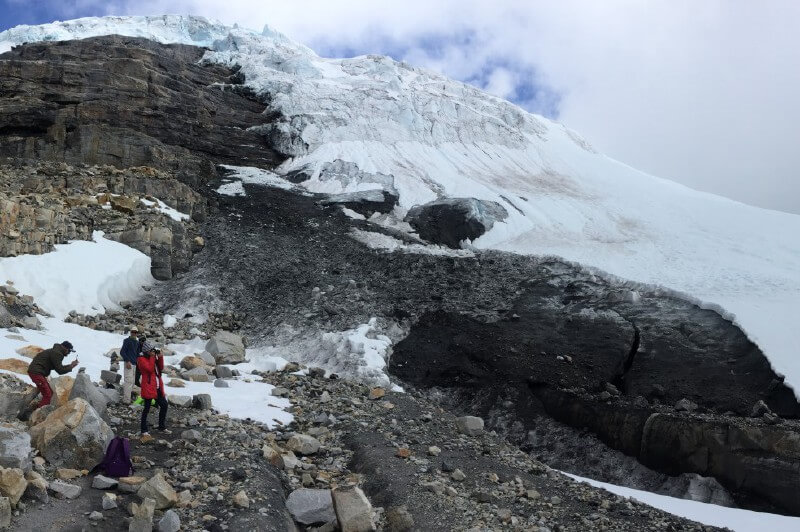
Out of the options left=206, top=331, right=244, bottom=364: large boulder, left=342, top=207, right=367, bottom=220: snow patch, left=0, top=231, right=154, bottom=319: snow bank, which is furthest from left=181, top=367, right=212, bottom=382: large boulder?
left=342, top=207, right=367, bottom=220: snow patch

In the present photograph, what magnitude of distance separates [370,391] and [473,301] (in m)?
7.74

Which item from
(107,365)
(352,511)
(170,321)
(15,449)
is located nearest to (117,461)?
(15,449)

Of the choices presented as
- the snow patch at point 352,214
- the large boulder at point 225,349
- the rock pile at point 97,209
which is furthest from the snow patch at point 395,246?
the large boulder at point 225,349

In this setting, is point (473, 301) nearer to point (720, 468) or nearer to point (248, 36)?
point (720, 468)

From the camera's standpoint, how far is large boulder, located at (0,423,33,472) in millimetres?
6453

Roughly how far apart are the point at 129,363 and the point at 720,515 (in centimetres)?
1069

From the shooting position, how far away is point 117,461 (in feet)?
24.4

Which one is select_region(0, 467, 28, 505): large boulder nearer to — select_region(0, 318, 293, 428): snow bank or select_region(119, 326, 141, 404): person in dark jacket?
select_region(0, 318, 293, 428): snow bank

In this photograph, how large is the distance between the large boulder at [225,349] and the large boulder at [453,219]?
13358mm

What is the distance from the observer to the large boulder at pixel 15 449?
254 inches

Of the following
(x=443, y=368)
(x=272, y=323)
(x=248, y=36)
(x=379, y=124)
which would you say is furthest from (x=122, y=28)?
(x=443, y=368)

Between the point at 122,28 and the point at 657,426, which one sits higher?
the point at 122,28

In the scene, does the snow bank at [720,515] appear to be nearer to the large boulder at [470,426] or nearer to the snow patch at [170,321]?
the large boulder at [470,426]

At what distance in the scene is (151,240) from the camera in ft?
73.7
